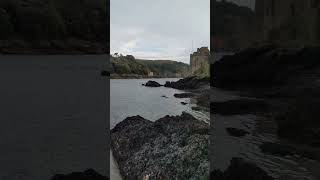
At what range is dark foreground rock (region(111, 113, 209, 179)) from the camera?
410 inches

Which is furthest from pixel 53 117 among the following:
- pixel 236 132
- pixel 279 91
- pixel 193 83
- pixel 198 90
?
pixel 193 83

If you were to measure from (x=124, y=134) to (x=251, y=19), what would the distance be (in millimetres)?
12139

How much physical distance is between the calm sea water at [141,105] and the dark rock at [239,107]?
7.56 meters

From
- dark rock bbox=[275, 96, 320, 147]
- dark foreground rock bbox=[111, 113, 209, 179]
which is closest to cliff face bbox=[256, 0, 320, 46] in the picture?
dark rock bbox=[275, 96, 320, 147]

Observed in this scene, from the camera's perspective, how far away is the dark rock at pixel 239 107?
198 inches

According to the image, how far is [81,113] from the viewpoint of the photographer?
516cm

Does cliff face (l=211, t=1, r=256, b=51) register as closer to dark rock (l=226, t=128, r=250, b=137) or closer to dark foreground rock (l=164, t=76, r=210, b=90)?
dark rock (l=226, t=128, r=250, b=137)

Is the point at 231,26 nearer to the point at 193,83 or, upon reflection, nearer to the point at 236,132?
the point at 236,132

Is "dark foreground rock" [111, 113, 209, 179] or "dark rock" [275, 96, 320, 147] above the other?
"dark rock" [275, 96, 320, 147]

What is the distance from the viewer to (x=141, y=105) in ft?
109

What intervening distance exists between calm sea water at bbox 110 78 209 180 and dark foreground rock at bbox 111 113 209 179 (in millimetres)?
798

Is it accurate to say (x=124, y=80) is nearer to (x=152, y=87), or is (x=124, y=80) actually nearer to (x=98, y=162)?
(x=152, y=87)

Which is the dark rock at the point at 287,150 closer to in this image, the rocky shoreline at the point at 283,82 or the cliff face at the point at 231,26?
the rocky shoreline at the point at 283,82

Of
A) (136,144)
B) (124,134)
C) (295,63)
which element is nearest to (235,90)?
(295,63)
